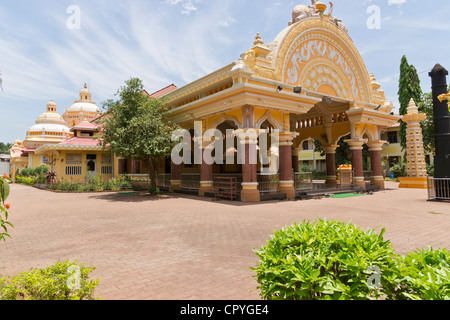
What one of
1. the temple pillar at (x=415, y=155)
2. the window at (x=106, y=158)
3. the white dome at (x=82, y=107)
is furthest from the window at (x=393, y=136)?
the white dome at (x=82, y=107)

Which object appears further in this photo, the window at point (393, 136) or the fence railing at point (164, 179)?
the window at point (393, 136)

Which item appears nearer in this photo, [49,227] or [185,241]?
[185,241]

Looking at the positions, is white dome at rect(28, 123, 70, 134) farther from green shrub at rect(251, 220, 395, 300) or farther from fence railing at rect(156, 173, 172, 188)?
green shrub at rect(251, 220, 395, 300)

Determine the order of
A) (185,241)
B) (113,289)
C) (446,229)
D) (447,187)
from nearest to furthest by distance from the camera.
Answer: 1. (113,289)
2. (185,241)
3. (446,229)
4. (447,187)

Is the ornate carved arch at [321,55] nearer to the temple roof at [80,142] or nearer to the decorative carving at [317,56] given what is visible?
the decorative carving at [317,56]

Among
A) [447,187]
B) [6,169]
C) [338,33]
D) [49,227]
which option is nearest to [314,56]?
[338,33]

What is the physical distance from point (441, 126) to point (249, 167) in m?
10.1

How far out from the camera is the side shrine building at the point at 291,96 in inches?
508

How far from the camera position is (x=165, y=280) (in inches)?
152

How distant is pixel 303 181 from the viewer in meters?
16.4

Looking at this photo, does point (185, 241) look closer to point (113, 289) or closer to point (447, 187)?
point (113, 289)

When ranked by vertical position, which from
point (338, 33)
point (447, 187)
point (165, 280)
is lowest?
point (165, 280)

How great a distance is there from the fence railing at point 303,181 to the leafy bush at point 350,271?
1375 centimetres

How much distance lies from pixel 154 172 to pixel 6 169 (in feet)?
156
